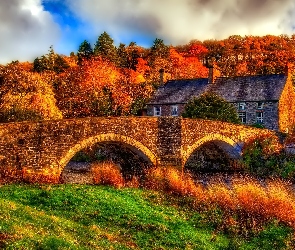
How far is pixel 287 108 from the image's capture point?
48.2 meters

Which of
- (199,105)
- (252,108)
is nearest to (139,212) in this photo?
(199,105)

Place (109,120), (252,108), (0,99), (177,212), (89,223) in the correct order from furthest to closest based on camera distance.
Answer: (252,108), (0,99), (109,120), (177,212), (89,223)

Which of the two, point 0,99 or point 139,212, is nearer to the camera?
point 139,212

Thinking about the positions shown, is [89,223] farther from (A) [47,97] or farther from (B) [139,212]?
(A) [47,97]

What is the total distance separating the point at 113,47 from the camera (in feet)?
237

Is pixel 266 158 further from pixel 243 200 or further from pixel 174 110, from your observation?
pixel 174 110

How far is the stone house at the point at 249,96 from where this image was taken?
46312mm

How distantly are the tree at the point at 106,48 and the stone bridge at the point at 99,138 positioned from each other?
43.3 meters

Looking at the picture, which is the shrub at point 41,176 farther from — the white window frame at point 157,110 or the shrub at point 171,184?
the white window frame at point 157,110

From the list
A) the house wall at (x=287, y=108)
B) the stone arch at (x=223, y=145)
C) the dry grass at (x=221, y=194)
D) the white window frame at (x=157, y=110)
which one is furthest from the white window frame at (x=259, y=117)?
the dry grass at (x=221, y=194)

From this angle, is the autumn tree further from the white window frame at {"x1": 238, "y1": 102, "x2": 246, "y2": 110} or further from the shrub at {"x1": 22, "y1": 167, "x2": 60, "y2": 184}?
the white window frame at {"x1": 238, "y1": 102, "x2": 246, "y2": 110}

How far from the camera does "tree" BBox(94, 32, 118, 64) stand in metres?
69.3

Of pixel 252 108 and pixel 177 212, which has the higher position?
pixel 252 108

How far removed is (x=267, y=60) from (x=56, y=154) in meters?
54.7
